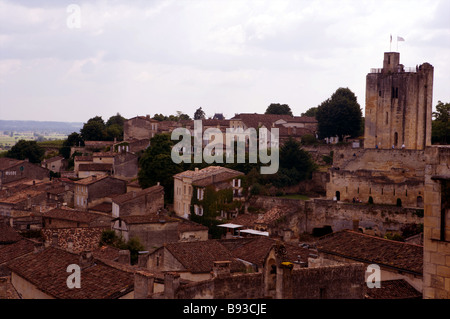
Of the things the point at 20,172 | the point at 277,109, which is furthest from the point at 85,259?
the point at 277,109

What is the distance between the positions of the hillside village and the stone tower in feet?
0.28

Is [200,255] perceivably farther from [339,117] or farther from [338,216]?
[339,117]

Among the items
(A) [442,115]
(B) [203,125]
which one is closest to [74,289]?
(A) [442,115]

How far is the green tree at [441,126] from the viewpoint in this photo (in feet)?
168

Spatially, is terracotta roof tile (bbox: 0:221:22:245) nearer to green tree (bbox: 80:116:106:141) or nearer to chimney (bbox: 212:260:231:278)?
chimney (bbox: 212:260:231:278)

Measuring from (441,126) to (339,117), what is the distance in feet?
→ 35.4

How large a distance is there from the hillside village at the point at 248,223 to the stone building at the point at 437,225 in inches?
0.7

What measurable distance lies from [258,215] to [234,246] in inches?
412

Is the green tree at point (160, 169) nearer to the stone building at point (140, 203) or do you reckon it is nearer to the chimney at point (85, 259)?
the stone building at point (140, 203)

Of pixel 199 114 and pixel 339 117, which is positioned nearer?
pixel 339 117

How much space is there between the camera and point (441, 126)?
170ft

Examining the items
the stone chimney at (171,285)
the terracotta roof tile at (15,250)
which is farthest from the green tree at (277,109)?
the stone chimney at (171,285)

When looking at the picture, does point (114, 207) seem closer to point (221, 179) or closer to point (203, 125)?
point (221, 179)

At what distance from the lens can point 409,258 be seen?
21.2 m
